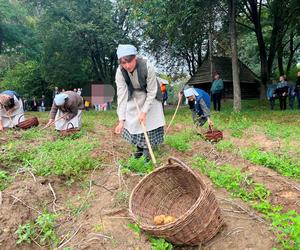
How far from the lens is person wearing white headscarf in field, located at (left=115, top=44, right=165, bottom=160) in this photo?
15.3 feet

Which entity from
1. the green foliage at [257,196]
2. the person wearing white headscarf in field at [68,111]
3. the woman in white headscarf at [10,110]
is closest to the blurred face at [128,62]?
the green foliage at [257,196]

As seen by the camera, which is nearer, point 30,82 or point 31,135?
point 31,135

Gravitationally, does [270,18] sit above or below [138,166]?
above

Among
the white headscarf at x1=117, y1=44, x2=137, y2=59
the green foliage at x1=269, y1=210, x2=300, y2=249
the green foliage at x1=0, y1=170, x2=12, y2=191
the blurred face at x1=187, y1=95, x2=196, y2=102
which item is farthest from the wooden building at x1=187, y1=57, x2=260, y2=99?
the green foliage at x1=269, y1=210, x2=300, y2=249

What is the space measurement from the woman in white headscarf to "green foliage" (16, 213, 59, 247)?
5.92 m

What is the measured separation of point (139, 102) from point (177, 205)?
1790 millimetres

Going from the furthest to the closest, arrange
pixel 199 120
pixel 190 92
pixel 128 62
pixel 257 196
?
1. pixel 199 120
2. pixel 190 92
3. pixel 128 62
4. pixel 257 196

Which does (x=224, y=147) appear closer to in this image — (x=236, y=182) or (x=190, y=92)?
(x=190, y=92)

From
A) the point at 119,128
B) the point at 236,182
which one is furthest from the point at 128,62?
the point at 236,182

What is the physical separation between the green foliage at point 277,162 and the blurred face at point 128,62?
2.36 meters

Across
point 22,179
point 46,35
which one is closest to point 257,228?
point 22,179

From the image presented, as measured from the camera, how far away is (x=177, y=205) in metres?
3.69

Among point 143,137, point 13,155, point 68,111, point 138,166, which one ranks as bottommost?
point 138,166

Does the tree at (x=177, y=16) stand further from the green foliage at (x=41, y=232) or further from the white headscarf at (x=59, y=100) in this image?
the green foliage at (x=41, y=232)
